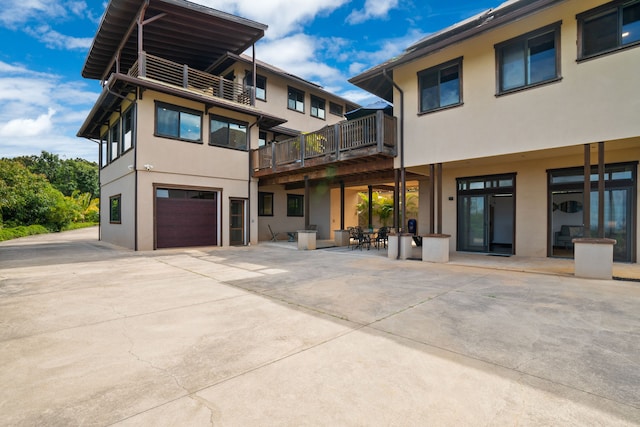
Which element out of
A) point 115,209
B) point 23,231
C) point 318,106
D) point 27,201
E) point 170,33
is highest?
point 170,33

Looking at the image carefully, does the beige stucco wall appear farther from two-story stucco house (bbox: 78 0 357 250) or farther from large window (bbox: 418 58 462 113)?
two-story stucco house (bbox: 78 0 357 250)

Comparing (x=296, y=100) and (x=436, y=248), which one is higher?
(x=296, y=100)

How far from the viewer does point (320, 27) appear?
810 inches

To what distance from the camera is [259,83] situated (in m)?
16.8

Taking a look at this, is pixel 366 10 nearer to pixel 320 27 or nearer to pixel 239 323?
pixel 320 27

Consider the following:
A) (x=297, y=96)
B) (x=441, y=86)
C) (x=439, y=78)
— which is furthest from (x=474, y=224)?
(x=297, y=96)

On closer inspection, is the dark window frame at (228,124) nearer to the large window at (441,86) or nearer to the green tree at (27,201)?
the large window at (441,86)

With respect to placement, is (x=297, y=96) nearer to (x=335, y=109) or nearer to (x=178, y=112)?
(x=335, y=109)

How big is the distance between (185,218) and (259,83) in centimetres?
867

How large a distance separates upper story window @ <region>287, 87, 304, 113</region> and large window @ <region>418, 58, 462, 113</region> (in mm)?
9956

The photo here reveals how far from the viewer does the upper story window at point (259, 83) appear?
53.5 ft

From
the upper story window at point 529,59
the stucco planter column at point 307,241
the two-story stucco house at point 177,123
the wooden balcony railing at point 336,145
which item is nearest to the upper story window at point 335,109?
the two-story stucco house at point 177,123

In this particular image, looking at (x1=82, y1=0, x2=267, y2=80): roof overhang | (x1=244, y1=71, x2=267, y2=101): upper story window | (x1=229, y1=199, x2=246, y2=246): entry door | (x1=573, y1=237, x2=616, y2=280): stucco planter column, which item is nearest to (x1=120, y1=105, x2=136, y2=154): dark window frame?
(x1=82, y1=0, x2=267, y2=80): roof overhang

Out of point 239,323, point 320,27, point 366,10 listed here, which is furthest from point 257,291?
point 320,27
